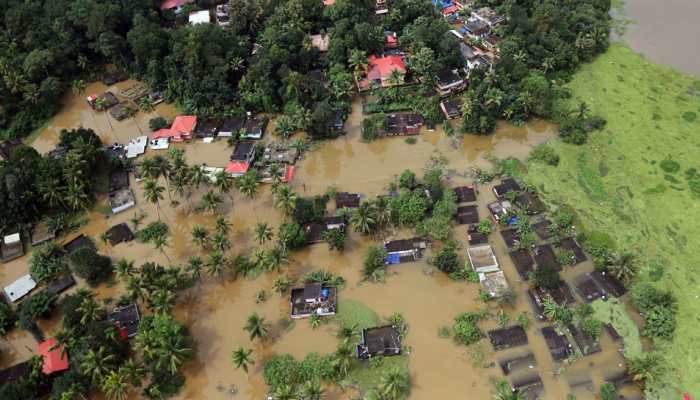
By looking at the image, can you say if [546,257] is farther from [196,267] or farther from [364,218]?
[196,267]

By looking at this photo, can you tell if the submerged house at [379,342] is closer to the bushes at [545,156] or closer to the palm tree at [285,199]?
the palm tree at [285,199]

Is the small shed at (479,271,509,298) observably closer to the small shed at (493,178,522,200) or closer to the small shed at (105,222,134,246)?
the small shed at (493,178,522,200)

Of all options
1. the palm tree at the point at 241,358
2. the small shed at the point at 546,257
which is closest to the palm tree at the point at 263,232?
the palm tree at the point at 241,358

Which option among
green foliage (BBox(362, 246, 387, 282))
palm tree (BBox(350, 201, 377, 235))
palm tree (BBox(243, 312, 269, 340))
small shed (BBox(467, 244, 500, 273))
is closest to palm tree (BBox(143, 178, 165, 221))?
palm tree (BBox(243, 312, 269, 340))

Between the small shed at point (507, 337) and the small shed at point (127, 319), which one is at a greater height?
the small shed at point (127, 319)

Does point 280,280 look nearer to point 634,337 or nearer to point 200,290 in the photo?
point 200,290

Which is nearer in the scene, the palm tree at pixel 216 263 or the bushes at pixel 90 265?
the palm tree at pixel 216 263

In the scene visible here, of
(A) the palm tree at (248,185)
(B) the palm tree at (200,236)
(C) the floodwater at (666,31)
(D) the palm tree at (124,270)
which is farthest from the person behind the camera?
(C) the floodwater at (666,31)

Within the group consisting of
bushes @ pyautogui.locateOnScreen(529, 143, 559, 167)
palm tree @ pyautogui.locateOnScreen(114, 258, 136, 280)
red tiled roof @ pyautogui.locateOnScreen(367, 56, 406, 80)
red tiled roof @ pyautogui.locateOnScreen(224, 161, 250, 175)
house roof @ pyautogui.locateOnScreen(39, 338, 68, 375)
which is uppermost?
red tiled roof @ pyautogui.locateOnScreen(367, 56, 406, 80)

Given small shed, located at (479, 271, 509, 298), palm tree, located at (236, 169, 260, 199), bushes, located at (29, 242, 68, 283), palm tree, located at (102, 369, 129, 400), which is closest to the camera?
palm tree, located at (102, 369, 129, 400)
